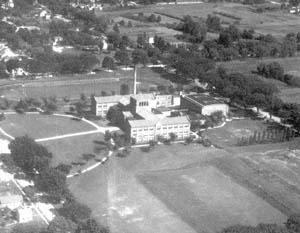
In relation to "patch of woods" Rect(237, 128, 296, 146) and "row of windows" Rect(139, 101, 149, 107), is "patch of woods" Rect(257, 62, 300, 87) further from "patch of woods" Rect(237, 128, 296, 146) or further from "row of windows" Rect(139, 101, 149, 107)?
"row of windows" Rect(139, 101, 149, 107)

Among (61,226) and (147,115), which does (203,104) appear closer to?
(147,115)

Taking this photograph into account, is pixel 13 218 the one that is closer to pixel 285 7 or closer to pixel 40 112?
pixel 40 112

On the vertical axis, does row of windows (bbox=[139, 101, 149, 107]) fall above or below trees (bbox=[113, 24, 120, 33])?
below

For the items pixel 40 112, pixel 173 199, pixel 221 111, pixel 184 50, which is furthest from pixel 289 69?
pixel 173 199

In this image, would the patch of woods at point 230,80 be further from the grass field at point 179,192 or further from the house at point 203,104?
the grass field at point 179,192

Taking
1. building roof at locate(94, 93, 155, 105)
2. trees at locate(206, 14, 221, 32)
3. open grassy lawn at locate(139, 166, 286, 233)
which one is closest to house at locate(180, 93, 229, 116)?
building roof at locate(94, 93, 155, 105)

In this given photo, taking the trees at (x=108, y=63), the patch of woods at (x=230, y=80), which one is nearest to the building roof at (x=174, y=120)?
the patch of woods at (x=230, y=80)
